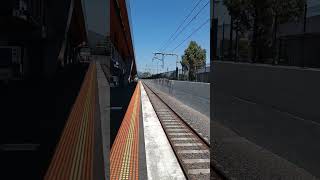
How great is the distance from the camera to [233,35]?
23891 mm

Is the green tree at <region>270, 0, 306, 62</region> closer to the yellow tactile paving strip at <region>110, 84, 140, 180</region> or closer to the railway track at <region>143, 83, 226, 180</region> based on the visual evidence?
the railway track at <region>143, 83, 226, 180</region>

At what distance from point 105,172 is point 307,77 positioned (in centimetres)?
708

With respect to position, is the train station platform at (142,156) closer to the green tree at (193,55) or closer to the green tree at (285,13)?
the green tree at (285,13)

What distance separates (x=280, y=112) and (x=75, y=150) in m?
6.80

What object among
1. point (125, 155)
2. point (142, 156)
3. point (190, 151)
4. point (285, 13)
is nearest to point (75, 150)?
point (125, 155)

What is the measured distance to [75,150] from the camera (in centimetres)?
939

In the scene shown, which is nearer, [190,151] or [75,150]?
[75,150]

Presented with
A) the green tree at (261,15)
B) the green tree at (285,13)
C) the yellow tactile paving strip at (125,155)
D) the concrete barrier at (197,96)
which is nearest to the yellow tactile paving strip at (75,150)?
the yellow tactile paving strip at (125,155)

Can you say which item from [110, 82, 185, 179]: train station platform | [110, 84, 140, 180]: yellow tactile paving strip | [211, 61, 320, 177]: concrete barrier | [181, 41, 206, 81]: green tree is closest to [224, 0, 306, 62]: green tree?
[211, 61, 320, 177]: concrete barrier

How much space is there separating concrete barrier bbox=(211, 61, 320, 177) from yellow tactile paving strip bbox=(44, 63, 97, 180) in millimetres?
4674

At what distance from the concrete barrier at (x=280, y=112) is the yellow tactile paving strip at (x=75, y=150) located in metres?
4.67

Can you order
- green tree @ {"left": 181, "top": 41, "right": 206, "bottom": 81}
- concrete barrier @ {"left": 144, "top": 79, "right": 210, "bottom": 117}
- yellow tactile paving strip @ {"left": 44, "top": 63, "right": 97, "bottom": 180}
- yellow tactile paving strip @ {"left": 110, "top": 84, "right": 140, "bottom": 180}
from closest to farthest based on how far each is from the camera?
yellow tactile paving strip @ {"left": 44, "top": 63, "right": 97, "bottom": 180}
yellow tactile paving strip @ {"left": 110, "top": 84, "right": 140, "bottom": 180}
concrete barrier @ {"left": 144, "top": 79, "right": 210, "bottom": 117}
green tree @ {"left": 181, "top": 41, "right": 206, "bottom": 81}

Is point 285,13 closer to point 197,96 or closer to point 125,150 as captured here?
point 197,96

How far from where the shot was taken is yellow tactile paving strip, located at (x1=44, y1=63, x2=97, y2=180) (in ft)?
23.8
